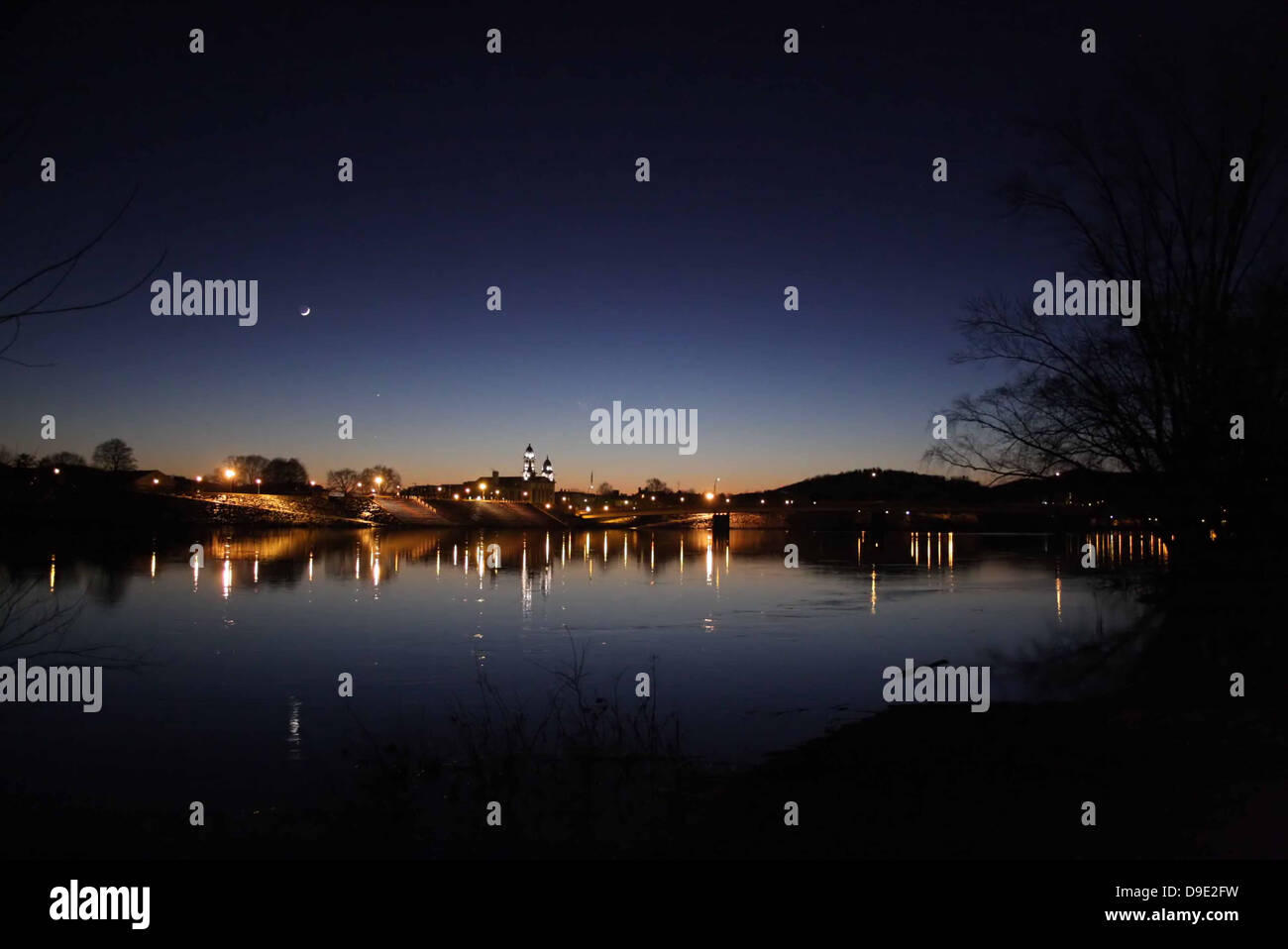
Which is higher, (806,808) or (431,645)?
(806,808)

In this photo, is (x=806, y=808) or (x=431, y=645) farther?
(x=431, y=645)

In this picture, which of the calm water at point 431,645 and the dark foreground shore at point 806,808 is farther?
the calm water at point 431,645

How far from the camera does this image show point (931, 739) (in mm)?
14875

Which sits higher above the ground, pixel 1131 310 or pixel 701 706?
pixel 1131 310

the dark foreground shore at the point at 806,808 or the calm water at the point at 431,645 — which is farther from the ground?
the dark foreground shore at the point at 806,808

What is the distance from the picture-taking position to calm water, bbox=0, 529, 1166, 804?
15750mm

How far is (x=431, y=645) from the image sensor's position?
27047 mm

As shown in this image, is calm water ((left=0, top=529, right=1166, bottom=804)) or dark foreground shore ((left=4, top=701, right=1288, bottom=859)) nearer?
dark foreground shore ((left=4, top=701, right=1288, bottom=859))

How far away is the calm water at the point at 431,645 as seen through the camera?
1575cm

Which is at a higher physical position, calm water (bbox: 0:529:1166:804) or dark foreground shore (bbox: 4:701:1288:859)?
dark foreground shore (bbox: 4:701:1288:859)
